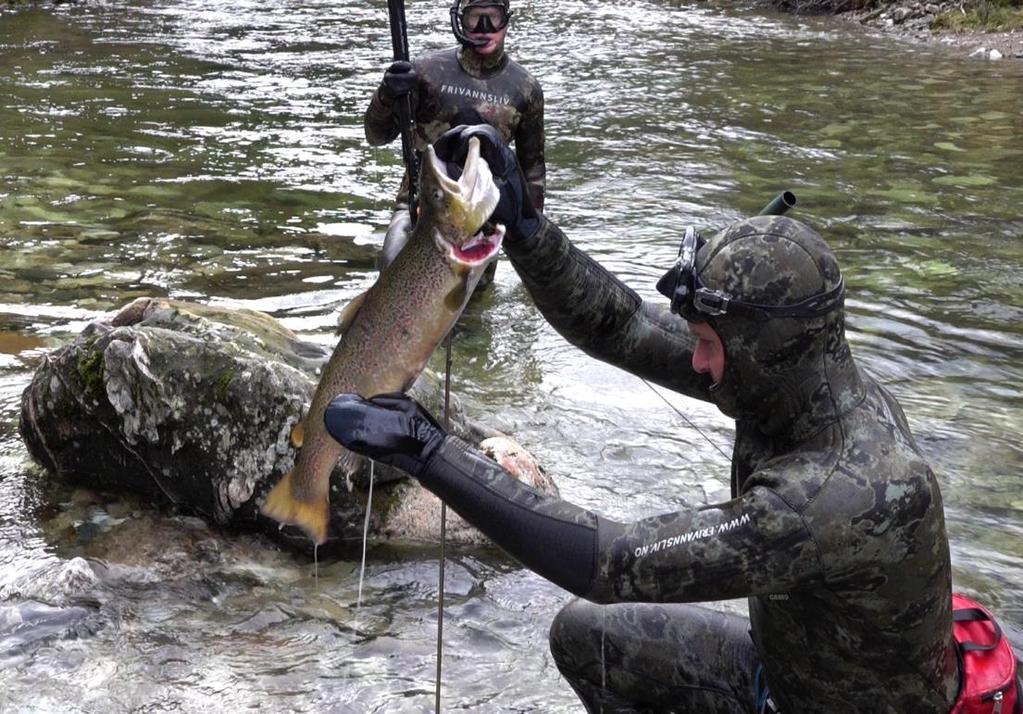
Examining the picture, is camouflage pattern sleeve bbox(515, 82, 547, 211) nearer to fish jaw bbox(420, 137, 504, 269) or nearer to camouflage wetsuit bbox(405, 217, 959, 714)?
fish jaw bbox(420, 137, 504, 269)

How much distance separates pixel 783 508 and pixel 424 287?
3.78 feet

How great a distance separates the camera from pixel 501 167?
351 cm

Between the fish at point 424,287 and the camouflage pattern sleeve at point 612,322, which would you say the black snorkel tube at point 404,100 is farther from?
the fish at point 424,287

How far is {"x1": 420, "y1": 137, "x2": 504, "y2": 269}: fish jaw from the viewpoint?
10.8ft

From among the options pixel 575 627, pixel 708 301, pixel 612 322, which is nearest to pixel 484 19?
pixel 612 322

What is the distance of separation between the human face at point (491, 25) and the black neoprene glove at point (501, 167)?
14.7ft

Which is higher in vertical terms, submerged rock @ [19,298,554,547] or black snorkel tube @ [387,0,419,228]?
black snorkel tube @ [387,0,419,228]

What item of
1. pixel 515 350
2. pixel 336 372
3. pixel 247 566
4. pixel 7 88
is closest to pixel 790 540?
pixel 336 372

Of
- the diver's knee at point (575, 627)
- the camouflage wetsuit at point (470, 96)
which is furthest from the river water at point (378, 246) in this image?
the camouflage wetsuit at point (470, 96)

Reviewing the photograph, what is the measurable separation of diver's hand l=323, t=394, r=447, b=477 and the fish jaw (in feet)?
1.54

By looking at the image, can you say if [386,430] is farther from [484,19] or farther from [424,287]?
[484,19]

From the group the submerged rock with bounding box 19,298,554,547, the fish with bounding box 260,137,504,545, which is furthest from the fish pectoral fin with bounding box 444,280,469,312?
the submerged rock with bounding box 19,298,554,547

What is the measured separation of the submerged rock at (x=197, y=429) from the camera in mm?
5246

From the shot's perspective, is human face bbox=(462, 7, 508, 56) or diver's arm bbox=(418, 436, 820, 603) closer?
diver's arm bbox=(418, 436, 820, 603)
